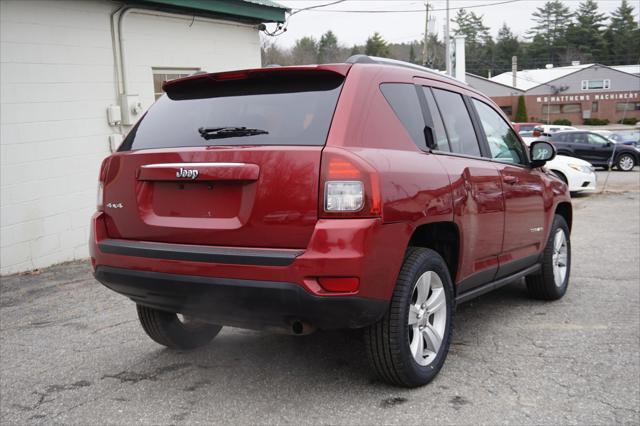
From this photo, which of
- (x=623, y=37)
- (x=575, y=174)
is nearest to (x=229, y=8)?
(x=575, y=174)

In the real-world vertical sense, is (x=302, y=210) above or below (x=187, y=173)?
below

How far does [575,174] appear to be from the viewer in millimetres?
15539

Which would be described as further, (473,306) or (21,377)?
(473,306)

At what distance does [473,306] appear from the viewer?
559 centimetres

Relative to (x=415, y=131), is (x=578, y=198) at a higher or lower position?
lower

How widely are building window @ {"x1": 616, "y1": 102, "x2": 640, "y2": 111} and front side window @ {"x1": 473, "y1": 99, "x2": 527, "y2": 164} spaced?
65.8 metres

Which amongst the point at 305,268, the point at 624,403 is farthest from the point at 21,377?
the point at 624,403

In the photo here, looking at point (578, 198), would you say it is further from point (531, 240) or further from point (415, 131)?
point (415, 131)

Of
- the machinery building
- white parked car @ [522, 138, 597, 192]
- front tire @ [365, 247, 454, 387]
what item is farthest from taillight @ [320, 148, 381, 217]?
the machinery building

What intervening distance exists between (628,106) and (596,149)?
152ft

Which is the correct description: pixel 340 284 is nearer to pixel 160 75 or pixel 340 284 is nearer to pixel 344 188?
pixel 344 188

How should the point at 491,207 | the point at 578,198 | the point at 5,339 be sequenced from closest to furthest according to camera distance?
1. the point at 491,207
2. the point at 5,339
3. the point at 578,198

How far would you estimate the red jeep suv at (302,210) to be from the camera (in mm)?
3109

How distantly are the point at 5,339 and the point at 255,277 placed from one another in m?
2.81
